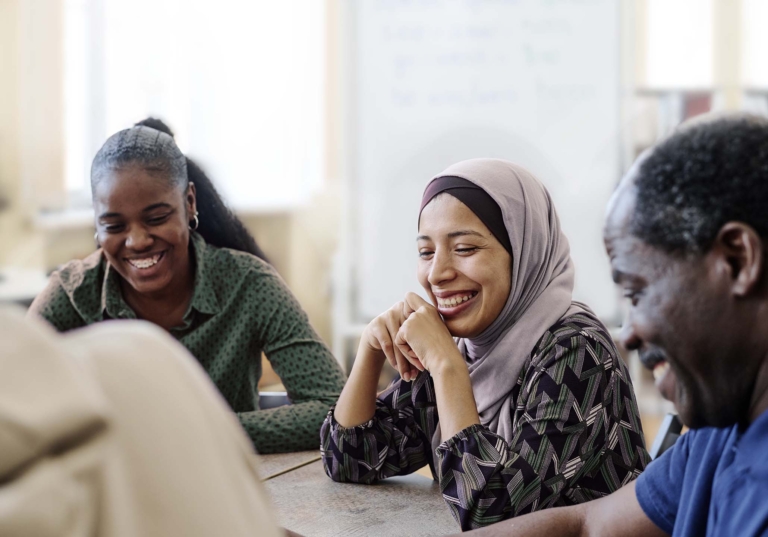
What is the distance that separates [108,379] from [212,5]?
466 cm

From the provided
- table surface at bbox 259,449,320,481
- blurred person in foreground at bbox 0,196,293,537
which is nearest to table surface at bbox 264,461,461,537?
table surface at bbox 259,449,320,481

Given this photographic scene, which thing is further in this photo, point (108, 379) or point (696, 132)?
point (696, 132)

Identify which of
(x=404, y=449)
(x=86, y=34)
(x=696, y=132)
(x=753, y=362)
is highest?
(x=86, y=34)

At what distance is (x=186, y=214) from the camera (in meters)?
2.02

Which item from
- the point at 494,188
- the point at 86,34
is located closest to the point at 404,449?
the point at 494,188

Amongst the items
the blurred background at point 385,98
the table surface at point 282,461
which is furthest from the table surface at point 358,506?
the blurred background at point 385,98

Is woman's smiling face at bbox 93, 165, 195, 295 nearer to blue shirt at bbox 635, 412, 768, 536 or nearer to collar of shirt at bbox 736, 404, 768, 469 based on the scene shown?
blue shirt at bbox 635, 412, 768, 536

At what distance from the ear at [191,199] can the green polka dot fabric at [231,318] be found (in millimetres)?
79

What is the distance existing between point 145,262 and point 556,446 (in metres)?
1.05

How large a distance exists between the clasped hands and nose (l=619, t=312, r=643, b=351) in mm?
555

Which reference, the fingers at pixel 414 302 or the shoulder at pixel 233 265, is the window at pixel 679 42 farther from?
the fingers at pixel 414 302

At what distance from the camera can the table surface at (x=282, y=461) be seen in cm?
164

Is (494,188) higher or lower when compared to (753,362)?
higher

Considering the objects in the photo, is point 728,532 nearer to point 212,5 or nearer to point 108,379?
point 108,379
